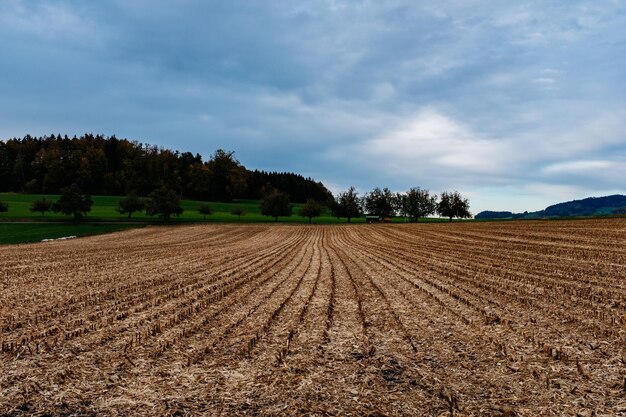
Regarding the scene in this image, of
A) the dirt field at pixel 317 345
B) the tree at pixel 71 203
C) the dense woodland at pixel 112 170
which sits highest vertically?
the dense woodland at pixel 112 170

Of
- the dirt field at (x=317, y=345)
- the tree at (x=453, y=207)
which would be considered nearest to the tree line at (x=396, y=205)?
the tree at (x=453, y=207)

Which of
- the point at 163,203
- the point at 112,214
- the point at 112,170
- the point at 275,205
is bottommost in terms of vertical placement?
the point at 112,214

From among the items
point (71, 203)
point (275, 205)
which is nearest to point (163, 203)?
point (71, 203)

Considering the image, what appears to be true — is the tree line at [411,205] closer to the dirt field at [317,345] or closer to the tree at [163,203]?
the tree at [163,203]

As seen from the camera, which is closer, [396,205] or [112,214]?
[112,214]

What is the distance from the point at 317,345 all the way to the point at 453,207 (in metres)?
145

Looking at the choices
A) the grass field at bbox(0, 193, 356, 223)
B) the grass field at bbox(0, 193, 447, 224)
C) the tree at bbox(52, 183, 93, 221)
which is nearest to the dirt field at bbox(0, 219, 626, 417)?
the tree at bbox(52, 183, 93, 221)

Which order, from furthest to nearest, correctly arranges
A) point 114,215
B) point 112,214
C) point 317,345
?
point 112,214 → point 114,215 → point 317,345

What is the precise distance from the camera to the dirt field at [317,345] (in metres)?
6.83

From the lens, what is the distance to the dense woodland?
518 ft

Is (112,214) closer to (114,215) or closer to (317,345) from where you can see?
(114,215)

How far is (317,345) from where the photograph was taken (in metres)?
9.70

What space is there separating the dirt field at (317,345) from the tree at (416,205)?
437 feet

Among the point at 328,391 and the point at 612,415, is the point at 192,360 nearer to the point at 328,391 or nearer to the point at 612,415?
the point at 328,391
